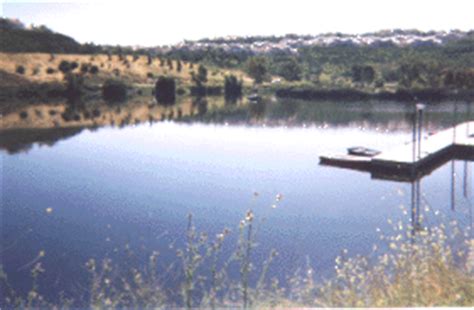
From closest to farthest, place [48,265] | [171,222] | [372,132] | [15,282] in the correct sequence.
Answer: [15,282]
[48,265]
[171,222]
[372,132]

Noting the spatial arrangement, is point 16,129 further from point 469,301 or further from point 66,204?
point 469,301

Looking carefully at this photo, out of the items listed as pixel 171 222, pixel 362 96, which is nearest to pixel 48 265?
pixel 171 222

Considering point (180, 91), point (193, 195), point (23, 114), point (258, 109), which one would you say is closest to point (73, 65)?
point (180, 91)

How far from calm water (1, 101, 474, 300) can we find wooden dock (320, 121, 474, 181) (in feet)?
1.89

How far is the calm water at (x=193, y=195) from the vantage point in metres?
13.2

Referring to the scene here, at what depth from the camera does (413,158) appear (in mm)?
21531

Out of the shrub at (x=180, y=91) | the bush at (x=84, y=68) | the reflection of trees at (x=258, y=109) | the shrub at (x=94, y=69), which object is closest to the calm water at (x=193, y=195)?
the reflection of trees at (x=258, y=109)

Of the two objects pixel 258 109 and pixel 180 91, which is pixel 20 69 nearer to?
pixel 180 91

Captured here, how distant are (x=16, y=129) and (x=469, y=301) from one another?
33292 mm

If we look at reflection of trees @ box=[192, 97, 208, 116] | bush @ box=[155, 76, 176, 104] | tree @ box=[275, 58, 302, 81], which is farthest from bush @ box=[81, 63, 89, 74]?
tree @ box=[275, 58, 302, 81]

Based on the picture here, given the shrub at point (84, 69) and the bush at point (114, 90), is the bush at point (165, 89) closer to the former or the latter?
the bush at point (114, 90)

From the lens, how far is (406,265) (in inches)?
197

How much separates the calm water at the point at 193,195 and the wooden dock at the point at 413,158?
1.89 feet

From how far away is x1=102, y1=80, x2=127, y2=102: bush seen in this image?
198ft
